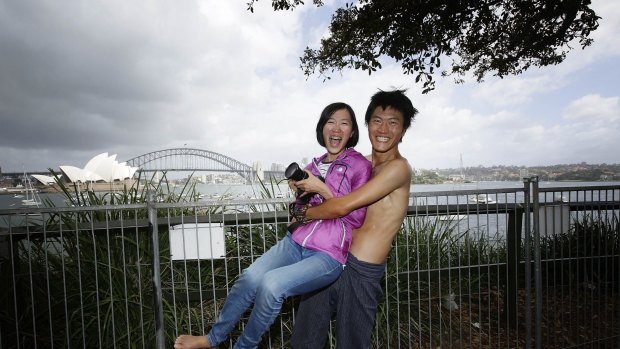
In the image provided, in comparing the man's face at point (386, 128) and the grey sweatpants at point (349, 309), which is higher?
the man's face at point (386, 128)

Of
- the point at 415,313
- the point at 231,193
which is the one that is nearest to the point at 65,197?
the point at 231,193

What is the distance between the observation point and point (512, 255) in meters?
3.50

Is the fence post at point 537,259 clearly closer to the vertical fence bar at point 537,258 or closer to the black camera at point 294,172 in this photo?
the vertical fence bar at point 537,258

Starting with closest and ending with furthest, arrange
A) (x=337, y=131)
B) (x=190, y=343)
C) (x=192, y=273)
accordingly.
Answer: (x=190, y=343), (x=337, y=131), (x=192, y=273)

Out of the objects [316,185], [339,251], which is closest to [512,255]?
[339,251]

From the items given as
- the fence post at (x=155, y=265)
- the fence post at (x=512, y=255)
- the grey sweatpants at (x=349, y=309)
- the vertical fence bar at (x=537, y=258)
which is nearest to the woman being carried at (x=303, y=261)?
the grey sweatpants at (x=349, y=309)

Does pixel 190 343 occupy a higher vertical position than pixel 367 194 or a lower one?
lower

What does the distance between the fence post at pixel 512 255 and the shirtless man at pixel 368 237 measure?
2.04m

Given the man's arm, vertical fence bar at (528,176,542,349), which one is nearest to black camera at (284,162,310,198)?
the man's arm

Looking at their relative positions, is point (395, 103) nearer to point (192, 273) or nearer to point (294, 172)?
point (294, 172)

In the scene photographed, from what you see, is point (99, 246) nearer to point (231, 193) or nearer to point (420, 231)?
point (231, 193)

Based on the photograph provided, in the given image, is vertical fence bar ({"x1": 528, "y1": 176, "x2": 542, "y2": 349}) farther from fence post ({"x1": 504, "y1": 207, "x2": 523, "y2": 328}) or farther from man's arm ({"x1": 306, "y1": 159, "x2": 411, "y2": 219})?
man's arm ({"x1": 306, "y1": 159, "x2": 411, "y2": 219})

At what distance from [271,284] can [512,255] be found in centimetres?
291

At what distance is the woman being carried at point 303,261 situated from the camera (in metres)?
1.69
